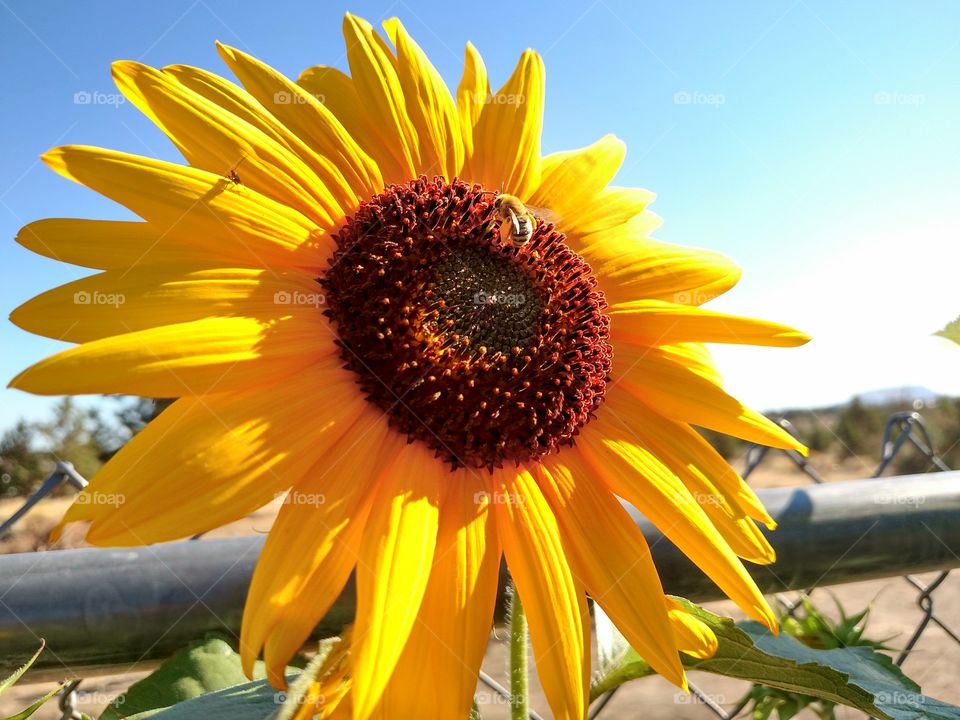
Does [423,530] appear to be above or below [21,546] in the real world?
above

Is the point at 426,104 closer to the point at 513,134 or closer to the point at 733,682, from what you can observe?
the point at 513,134

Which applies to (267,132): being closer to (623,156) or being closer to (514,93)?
(514,93)

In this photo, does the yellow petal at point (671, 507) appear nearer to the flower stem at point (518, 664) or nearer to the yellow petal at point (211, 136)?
the flower stem at point (518, 664)

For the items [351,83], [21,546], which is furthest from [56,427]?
[351,83]

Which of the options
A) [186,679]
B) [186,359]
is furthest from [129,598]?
[186,359]

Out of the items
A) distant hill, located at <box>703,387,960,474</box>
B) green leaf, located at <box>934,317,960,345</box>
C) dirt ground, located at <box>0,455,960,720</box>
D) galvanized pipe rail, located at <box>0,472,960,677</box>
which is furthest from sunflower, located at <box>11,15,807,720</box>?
distant hill, located at <box>703,387,960,474</box>

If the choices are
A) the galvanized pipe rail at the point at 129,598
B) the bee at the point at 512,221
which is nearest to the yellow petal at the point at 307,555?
the galvanized pipe rail at the point at 129,598

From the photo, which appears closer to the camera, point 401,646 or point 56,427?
point 401,646
